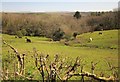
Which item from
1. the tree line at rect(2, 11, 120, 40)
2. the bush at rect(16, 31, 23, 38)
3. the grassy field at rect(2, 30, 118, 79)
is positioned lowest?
the grassy field at rect(2, 30, 118, 79)

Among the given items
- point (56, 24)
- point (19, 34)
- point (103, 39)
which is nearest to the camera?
point (103, 39)

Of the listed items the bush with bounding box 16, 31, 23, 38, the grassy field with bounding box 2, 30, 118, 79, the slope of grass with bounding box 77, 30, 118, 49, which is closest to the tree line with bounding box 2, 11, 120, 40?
the bush with bounding box 16, 31, 23, 38

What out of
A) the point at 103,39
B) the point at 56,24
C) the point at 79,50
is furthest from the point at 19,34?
the point at 79,50

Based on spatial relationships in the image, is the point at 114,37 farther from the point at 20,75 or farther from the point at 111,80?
the point at 111,80

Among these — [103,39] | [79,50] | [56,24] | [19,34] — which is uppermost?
[56,24]

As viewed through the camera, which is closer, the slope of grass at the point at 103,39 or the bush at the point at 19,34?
the slope of grass at the point at 103,39

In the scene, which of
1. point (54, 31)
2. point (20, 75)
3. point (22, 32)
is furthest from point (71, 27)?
point (20, 75)

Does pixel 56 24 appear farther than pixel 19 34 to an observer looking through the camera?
Yes

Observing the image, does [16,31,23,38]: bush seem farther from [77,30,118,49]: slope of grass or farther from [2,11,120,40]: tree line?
[77,30,118,49]: slope of grass

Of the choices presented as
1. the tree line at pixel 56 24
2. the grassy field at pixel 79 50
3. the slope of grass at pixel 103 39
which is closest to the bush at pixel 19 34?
the tree line at pixel 56 24

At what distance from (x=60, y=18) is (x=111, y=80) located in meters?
18.6

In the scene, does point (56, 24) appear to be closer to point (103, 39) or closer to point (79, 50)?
point (103, 39)

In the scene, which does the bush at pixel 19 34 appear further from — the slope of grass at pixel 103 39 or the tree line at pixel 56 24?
the slope of grass at pixel 103 39

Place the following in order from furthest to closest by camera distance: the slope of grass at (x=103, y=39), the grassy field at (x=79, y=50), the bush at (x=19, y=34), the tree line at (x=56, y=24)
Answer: the tree line at (x=56, y=24) < the bush at (x=19, y=34) < the slope of grass at (x=103, y=39) < the grassy field at (x=79, y=50)
